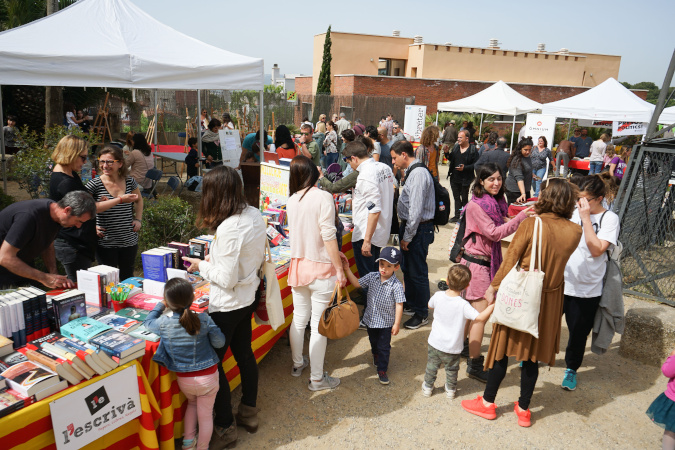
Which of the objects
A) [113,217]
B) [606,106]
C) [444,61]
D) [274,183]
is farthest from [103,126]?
[444,61]

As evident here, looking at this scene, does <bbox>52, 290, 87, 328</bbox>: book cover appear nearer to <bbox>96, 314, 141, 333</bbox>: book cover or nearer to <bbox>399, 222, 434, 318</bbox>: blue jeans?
<bbox>96, 314, 141, 333</bbox>: book cover

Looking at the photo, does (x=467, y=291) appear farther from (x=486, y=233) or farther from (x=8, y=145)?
(x=8, y=145)

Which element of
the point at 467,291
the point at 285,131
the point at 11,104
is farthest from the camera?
the point at 11,104

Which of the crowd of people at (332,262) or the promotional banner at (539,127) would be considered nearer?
the crowd of people at (332,262)

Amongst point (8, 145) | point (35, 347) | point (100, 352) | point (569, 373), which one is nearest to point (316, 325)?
point (100, 352)

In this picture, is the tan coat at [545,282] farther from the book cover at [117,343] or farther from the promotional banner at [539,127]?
the promotional banner at [539,127]

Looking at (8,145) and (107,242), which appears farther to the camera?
(8,145)

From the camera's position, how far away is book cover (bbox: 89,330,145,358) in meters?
2.45

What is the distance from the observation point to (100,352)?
94.7 inches

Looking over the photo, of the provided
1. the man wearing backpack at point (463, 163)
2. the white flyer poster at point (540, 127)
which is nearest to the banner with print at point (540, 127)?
the white flyer poster at point (540, 127)

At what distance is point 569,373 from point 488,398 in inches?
35.5

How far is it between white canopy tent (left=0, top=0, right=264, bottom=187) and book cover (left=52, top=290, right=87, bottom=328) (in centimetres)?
294

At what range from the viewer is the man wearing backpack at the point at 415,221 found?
14.4 ft

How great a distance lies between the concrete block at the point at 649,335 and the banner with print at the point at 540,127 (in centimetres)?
1099
